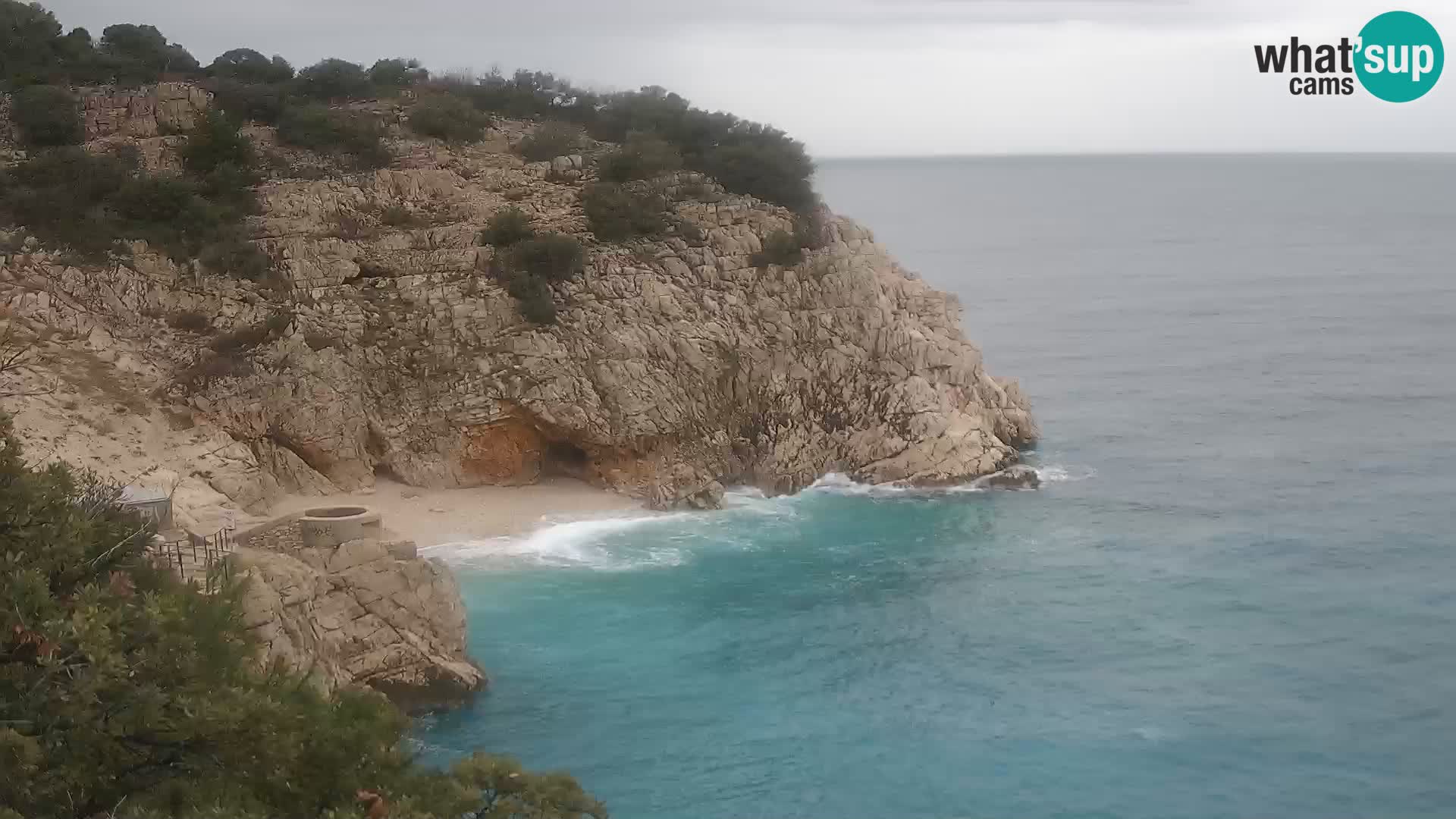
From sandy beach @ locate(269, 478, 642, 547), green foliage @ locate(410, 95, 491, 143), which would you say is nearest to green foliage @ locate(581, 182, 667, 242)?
green foliage @ locate(410, 95, 491, 143)

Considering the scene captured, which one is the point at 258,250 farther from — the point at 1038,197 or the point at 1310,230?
the point at 1038,197

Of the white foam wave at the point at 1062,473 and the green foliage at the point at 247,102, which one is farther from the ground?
the green foliage at the point at 247,102

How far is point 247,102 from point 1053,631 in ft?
101

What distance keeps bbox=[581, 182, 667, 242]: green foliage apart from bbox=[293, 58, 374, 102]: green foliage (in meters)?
11.7

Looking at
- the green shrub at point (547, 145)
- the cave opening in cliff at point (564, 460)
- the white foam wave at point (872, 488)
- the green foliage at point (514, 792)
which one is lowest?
the white foam wave at point (872, 488)

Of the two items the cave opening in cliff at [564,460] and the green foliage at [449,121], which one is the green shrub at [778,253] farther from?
the green foliage at [449,121]

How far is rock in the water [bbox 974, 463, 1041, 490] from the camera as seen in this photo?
123 ft

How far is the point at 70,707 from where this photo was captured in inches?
376

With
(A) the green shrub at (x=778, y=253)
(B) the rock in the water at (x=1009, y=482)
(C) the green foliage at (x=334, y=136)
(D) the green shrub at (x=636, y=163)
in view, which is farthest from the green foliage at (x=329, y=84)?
(B) the rock in the water at (x=1009, y=482)

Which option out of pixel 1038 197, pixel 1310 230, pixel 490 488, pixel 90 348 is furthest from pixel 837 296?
pixel 1038 197

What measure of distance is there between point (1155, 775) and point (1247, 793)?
135 centimetres

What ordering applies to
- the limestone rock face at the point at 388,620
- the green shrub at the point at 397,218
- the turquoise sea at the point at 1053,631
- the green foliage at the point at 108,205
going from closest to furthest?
the turquoise sea at the point at 1053,631 → the limestone rock face at the point at 388,620 → the green foliage at the point at 108,205 → the green shrub at the point at 397,218

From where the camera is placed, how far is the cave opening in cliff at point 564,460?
121 feet

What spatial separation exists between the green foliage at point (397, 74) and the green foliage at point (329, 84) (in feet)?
3.76
